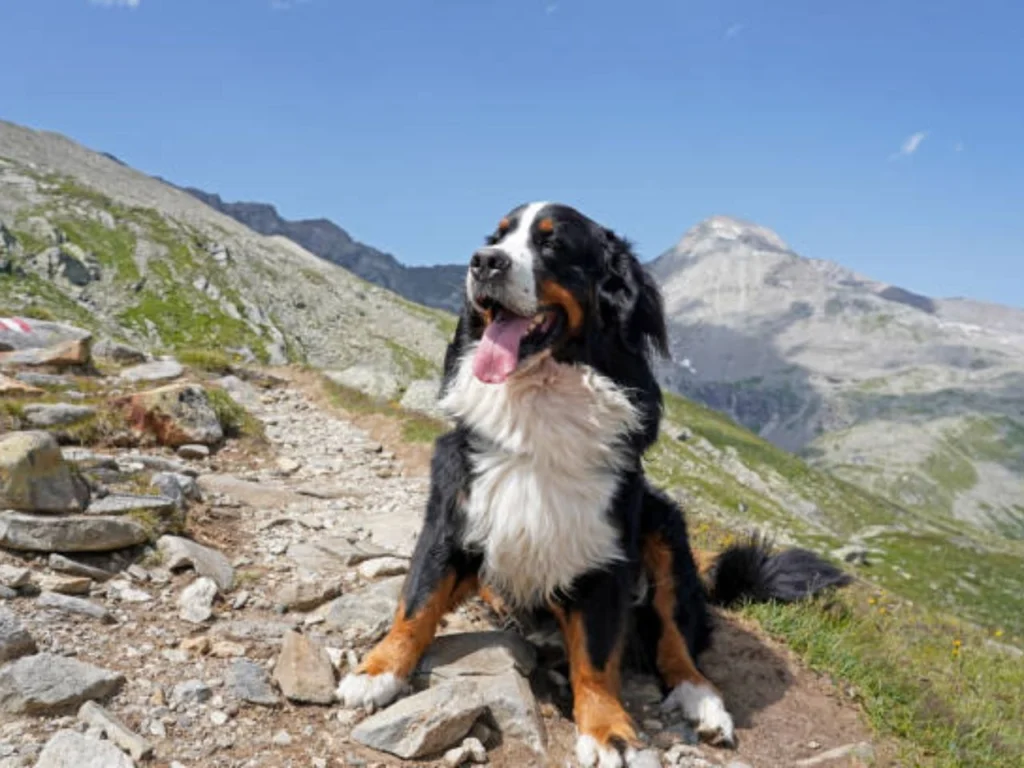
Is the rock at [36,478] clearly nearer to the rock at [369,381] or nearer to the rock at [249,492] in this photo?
the rock at [249,492]

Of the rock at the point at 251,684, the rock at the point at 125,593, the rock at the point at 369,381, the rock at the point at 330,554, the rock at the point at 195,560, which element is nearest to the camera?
the rock at the point at 251,684

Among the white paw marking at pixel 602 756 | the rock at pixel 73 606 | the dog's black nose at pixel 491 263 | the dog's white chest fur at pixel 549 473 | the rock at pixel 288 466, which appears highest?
the dog's black nose at pixel 491 263

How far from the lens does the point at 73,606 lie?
4473 mm

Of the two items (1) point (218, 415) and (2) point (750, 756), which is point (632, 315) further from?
(1) point (218, 415)

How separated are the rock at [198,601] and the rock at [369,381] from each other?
1469 centimetres

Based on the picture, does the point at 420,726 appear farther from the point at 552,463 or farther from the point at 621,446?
the point at 621,446

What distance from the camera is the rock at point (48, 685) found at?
3463 millimetres

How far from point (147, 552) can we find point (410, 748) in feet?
9.00

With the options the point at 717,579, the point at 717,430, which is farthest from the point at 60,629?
the point at 717,430

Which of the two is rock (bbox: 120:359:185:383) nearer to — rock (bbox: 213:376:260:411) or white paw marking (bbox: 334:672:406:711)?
rock (bbox: 213:376:260:411)

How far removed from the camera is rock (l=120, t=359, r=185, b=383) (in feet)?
47.4

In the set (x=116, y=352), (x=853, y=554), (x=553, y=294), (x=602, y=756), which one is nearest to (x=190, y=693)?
(x=602, y=756)

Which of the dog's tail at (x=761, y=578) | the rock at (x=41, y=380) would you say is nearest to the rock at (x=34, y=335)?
the rock at (x=41, y=380)

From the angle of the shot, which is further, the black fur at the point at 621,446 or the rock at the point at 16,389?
the rock at the point at 16,389
